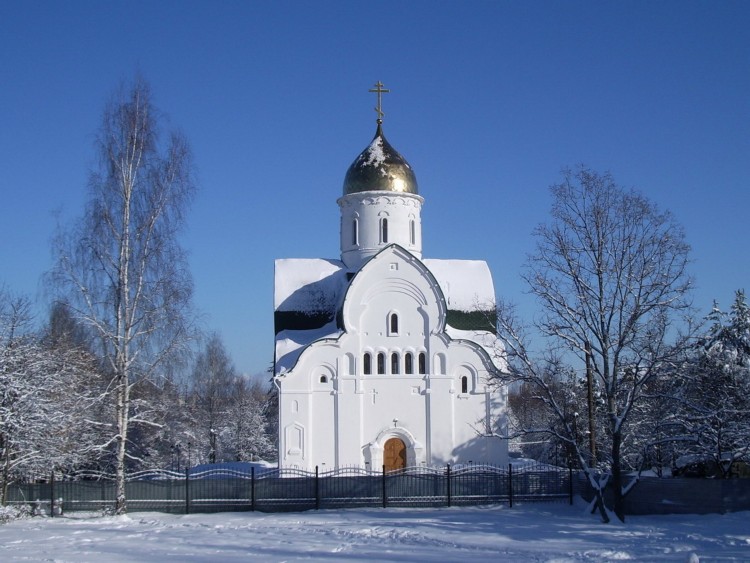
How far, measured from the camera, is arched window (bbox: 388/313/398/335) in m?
25.3

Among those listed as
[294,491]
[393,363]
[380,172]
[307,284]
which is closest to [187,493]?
[294,491]

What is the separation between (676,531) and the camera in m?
14.3

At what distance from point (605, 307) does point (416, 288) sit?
10227 mm

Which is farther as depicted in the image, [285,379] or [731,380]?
[285,379]

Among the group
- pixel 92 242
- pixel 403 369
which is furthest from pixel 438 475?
pixel 92 242

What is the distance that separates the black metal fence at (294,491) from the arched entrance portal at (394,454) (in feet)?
16.0

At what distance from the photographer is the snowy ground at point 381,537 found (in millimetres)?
12461

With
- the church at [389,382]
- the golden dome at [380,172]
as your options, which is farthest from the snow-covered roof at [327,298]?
the golden dome at [380,172]

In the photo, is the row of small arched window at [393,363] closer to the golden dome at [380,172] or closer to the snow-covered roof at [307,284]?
the snow-covered roof at [307,284]

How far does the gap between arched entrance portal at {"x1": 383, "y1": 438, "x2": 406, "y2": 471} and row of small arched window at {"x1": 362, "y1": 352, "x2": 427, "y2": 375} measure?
6.96 ft

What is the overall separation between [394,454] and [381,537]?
1055 cm

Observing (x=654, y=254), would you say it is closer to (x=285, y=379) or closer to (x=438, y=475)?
(x=438, y=475)

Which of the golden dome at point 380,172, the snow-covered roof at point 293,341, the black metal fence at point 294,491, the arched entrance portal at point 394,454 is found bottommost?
the black metal fence at point 294,491

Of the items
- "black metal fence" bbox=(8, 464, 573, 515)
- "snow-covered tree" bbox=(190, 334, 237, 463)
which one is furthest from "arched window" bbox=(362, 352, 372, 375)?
"snow-covered tree" bbox=(190, 334, 237, 463)
